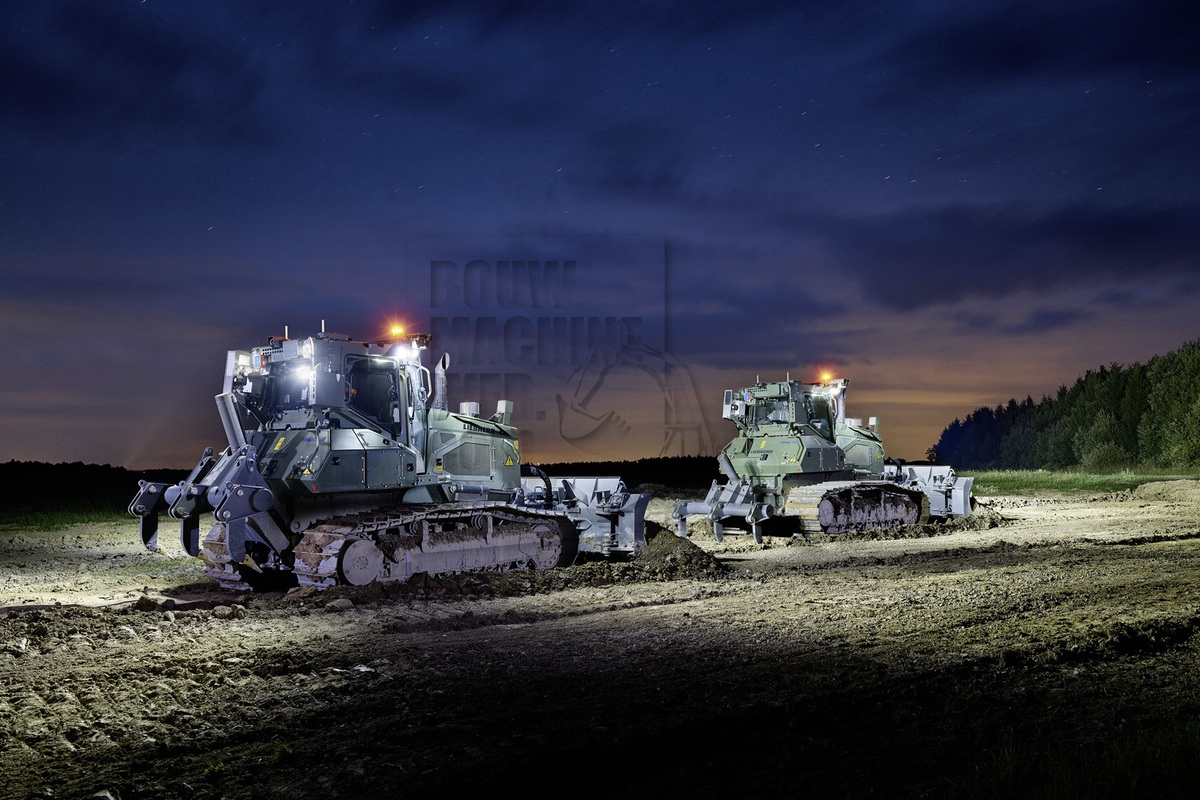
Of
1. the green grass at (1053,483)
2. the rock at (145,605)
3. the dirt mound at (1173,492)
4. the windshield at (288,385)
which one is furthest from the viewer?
the green grass at (1053,483)

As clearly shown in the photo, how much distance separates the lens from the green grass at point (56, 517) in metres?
24.4

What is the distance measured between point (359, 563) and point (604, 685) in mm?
5513

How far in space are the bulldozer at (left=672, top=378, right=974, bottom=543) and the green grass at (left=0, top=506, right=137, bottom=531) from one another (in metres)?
17.2

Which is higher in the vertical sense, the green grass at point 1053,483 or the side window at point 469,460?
the side window at point 469,460

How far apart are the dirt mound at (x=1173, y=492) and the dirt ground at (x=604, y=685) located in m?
19.1

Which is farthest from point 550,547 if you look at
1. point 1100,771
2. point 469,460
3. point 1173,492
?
point 1173,492

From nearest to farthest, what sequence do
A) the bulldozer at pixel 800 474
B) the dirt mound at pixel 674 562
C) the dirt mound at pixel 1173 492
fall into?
the dirt mound at pixel 674 562
the bulldozer at pixel 800 474
the dirt mound at pixel 1173 492

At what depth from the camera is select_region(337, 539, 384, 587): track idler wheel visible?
11.2 m

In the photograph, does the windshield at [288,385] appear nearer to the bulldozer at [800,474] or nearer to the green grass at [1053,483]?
the bulldozer at [800,474]

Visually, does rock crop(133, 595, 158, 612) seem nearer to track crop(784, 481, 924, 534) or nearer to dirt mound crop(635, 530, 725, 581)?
dirt mound crop(635, 530, 725, 581)

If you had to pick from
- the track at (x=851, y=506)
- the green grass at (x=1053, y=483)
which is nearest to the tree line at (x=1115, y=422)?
the green grass at (x=1053, y=483)

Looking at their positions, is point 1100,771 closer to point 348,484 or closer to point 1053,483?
point 348,484

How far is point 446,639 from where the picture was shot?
28.2 ft

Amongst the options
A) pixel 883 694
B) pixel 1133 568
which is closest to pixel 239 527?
pixel 883 694
